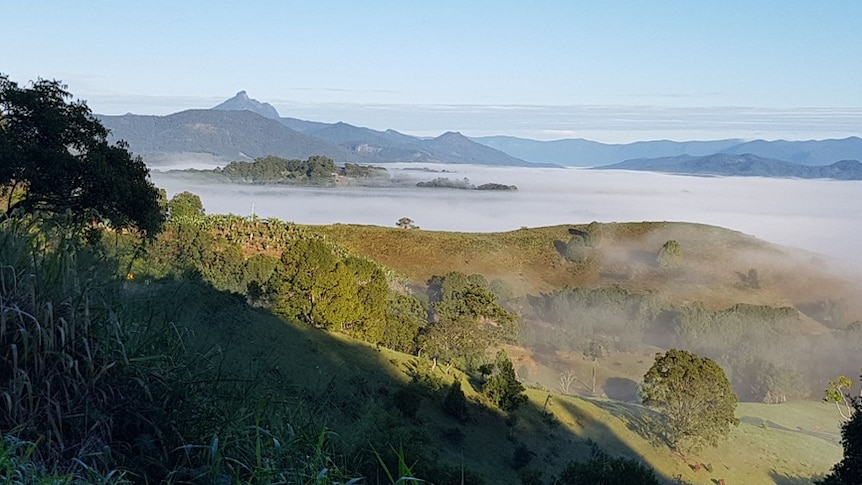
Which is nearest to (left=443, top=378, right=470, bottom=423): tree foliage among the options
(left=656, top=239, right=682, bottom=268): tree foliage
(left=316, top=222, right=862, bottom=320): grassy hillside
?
(left=316, top=222, right=862, bottom=320): grassy hillside

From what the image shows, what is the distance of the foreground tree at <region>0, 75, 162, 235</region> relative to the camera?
15.9 meters

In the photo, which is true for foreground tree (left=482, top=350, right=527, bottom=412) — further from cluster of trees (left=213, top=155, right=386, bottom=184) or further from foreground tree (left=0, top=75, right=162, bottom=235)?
cluster of trees (left=213, top=155, right=386, bottom=184)

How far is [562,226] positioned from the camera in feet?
299

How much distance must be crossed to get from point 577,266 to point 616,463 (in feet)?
195

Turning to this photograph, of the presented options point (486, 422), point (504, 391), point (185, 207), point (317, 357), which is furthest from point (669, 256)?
point (317, 357)

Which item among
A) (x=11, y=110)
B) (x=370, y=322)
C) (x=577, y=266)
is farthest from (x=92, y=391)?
(x=577, y=266)

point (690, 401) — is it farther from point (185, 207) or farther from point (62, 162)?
point (185, 207)

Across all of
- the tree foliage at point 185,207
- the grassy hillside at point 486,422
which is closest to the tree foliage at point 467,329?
the grassy hillside at point 486,422

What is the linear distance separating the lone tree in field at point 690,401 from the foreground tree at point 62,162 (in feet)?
73.2

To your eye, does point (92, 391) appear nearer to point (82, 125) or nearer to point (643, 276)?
point (82, 125)

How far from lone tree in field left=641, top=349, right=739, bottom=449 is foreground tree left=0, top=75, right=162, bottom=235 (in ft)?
73.2

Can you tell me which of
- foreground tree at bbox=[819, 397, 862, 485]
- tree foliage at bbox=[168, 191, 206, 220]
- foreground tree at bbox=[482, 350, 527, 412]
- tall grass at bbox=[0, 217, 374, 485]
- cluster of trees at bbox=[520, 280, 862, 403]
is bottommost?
cluster of trees at bbox=[520, 280, 862, 403]

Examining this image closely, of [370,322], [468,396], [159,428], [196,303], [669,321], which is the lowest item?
[669,321]

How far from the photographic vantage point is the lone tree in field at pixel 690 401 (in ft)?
93.3
